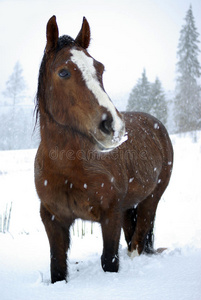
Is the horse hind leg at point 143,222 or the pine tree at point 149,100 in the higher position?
the pine tree at point 149,100

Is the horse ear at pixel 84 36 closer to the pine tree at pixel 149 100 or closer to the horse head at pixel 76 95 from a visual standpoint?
the horse head at pixel 76 95

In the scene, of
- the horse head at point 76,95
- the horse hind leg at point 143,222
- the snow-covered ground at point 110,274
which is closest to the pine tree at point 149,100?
the snow-covered ground at point 110,274

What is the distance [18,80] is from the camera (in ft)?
108

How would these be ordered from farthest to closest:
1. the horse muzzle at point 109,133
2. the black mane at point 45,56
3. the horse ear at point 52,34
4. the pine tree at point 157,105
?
the pine tree at point 157,105 → the black mane at point 45,56 → the horse ear at point 52,34 → the horse muzzle at point 109,133

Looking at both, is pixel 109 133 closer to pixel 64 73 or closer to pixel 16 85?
pixel 64 73

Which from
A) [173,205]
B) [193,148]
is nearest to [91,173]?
[173,205]

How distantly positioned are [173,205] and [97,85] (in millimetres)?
6335

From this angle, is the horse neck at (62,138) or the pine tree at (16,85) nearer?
the horse neck at (62,138)

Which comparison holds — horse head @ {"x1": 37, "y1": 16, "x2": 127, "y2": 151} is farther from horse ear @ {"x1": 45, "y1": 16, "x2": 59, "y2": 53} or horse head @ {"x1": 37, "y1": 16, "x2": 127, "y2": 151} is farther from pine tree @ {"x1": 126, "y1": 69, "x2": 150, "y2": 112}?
pine tree @ {"x1": 126, "y1": 69, "x2": 150, "y2": 112}

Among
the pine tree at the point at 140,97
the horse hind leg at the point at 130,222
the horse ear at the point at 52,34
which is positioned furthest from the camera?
the pine tree at the point at 140,97

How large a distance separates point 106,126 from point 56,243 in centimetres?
147

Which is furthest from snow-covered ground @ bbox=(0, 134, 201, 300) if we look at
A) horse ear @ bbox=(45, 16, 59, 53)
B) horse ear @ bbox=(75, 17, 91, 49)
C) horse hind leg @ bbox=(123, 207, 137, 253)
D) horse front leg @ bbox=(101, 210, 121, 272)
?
horse ear @ bbox=(75, 17, 91, 49)

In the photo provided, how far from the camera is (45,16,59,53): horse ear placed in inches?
96.9

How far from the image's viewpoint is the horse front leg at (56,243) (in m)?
2.85
